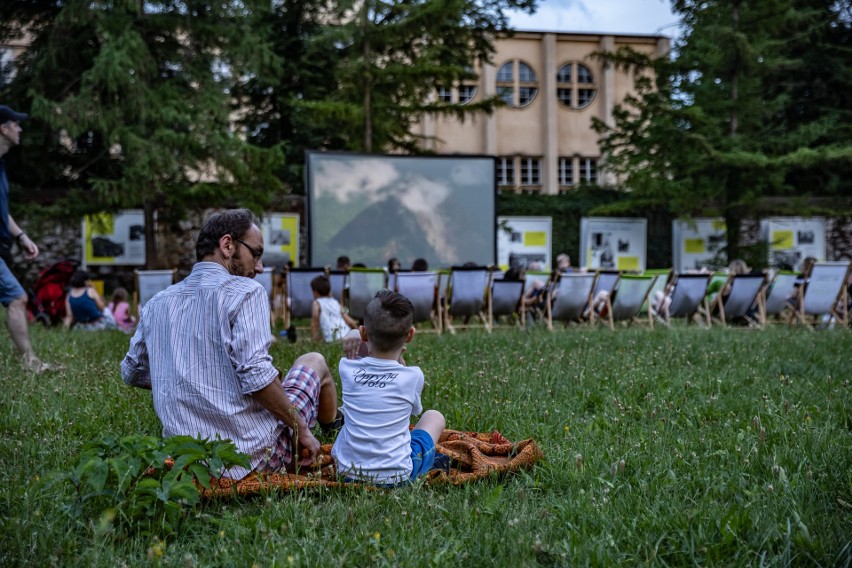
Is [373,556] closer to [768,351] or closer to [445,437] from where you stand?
[445,437]

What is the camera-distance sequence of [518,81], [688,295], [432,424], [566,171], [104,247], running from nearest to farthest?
[432,424], [688,295], [104,247], [518,81], [566,171]

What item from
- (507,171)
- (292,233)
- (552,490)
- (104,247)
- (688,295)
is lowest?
(552,490)

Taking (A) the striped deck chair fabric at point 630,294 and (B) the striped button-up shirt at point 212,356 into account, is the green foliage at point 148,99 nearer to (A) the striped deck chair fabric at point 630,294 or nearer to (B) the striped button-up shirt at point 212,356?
(A) the striped deck chair fabric at point 630,294

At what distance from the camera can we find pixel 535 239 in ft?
80.2

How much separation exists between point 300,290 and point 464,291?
2.45 metres

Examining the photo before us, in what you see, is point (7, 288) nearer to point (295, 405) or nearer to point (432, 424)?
point (295, 405)

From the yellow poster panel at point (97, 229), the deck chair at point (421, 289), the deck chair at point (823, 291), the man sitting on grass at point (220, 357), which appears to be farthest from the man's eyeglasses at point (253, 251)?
the yellow poster panel at point (97, 229)

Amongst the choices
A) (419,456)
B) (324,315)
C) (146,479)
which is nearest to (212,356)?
(146,479)

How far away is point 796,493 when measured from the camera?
3.15m

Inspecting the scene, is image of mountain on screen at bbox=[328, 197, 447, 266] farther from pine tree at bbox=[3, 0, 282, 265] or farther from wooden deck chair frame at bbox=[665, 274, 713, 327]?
wooden deck chair frame at bbox=[665, 274, 713, 327]

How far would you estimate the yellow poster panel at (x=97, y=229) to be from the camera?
62.3ft

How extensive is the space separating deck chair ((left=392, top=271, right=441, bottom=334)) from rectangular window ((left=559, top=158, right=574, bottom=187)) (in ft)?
76.6

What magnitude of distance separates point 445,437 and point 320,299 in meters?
5.81

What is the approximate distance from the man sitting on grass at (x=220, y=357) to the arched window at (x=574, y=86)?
3210 centimetres
